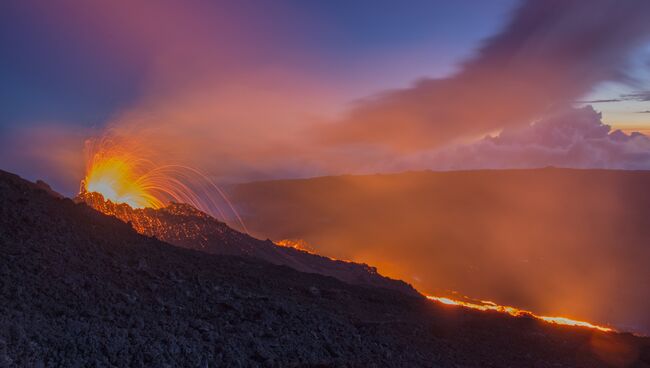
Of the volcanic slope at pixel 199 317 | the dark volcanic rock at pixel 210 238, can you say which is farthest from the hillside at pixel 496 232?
the volcanic slope at pixel 199 317

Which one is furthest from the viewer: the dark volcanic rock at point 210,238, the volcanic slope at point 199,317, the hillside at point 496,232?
the hillside at point 496,232

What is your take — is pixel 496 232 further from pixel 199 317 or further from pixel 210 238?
pixel 199 317

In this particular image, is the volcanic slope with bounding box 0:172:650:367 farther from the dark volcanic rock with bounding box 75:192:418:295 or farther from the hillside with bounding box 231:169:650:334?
the hillside with bounding box 231:169:650:334

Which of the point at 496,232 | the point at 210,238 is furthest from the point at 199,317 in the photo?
the point at 496,232

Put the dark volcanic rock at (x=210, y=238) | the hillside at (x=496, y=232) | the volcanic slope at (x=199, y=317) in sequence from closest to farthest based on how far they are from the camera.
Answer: the volcanic slope at (x=199, y=317) < the dark volcanic rock at (x=210, y=238) < the hillside at (x=496, y=232)

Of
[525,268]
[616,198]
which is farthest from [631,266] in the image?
[616,198]

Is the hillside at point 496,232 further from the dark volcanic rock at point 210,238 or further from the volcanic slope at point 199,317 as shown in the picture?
the volcanic slope at point 199,317
